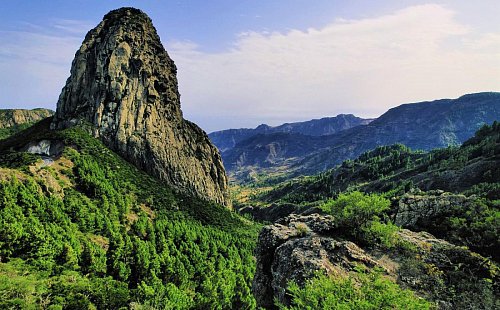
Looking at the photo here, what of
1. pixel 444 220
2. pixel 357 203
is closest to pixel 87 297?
pixel 357 203

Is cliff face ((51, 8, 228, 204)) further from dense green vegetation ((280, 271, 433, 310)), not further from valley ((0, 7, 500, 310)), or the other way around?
dense green vegetation ((280, 271, 433, 310))

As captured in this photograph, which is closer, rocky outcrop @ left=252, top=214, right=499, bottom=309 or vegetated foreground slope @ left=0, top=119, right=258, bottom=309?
rocky outcrop @ left=252, top=214, right=499, bottom=309

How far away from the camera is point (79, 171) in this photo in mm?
120125

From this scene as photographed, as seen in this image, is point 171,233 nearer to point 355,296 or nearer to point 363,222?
point 363,222

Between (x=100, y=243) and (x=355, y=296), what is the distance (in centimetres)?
8489

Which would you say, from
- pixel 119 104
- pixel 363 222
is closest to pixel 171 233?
pixel 363 222

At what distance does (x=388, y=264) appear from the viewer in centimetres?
4006

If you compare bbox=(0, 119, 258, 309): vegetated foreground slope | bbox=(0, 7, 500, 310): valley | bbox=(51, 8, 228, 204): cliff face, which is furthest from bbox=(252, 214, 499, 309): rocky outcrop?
bbox=(51, 8, 228, 204): cliff face

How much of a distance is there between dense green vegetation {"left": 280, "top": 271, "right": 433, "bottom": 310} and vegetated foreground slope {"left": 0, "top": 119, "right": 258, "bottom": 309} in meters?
50.9

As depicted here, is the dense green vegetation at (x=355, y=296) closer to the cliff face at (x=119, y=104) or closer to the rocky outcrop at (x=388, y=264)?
the rocky outcrop at (x=388, y=264)

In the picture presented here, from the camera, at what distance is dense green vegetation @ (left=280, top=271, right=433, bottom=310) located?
26184 millimetres

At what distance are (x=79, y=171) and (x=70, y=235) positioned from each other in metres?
44.6

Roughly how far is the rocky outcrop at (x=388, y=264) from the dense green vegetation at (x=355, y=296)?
14.3 ft

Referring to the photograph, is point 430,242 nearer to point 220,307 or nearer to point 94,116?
point 220,307
